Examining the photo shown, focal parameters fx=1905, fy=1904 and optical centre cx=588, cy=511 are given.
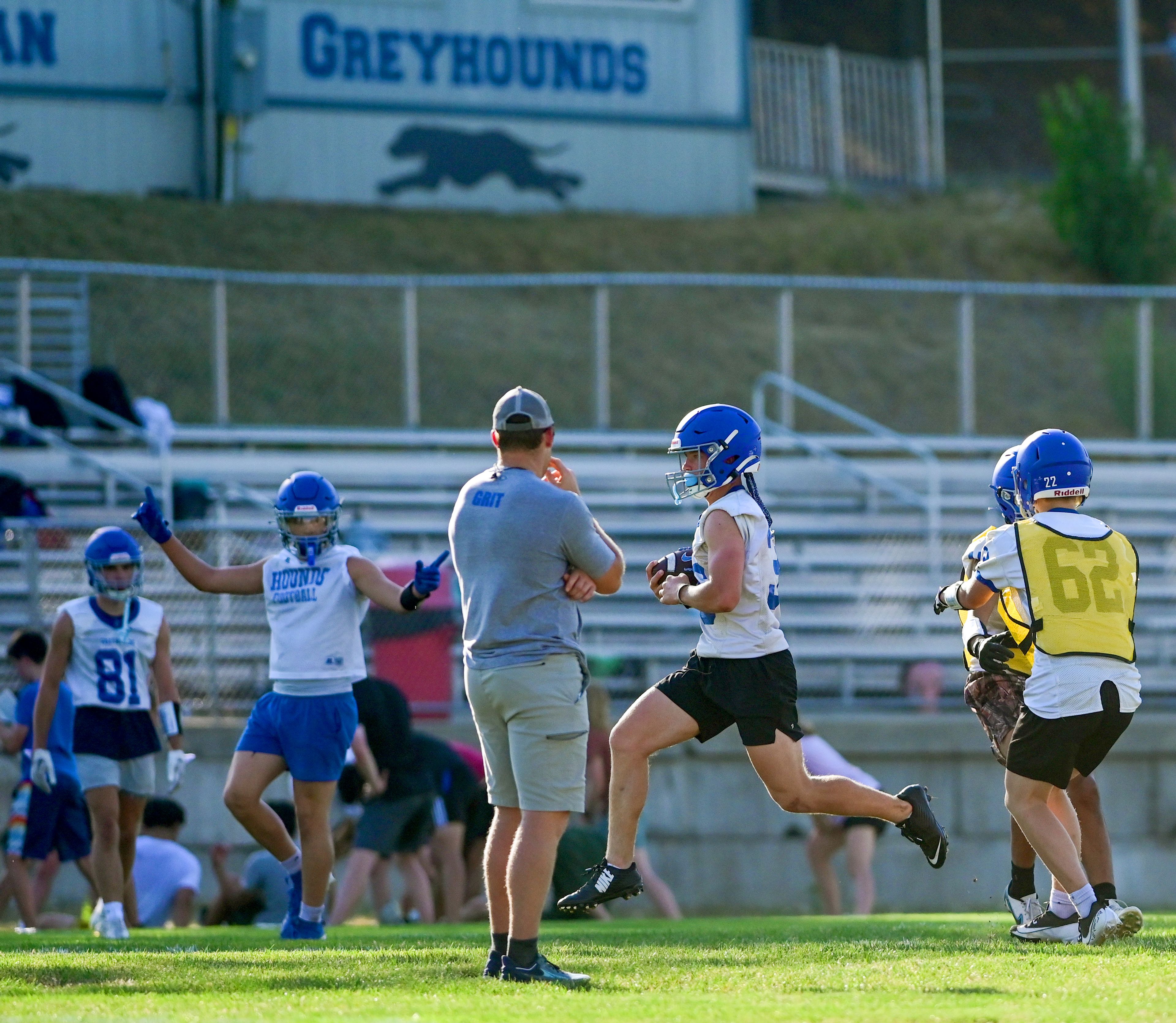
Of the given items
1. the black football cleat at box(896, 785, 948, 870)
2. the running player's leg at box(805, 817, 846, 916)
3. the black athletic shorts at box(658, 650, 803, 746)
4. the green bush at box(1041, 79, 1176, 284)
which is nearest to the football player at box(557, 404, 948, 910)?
the black athletic shorts at box(658, 650, 803, 746)

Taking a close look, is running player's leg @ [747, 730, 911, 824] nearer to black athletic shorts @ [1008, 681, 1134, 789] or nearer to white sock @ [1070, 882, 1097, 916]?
black athletic shorts @ [1008, 681, 1134, 789]

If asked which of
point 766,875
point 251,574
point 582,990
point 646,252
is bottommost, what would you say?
point 766,875

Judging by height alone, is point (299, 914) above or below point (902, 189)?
below

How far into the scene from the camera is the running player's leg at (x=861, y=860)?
37.3ft

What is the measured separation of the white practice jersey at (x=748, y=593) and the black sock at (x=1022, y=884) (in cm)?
139

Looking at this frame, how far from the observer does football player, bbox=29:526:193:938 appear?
8.86 m

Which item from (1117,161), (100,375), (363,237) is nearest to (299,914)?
(100,375)

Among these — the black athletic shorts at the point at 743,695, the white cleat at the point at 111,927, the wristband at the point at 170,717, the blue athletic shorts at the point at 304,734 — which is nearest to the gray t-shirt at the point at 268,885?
the wristband at the point at 170,717

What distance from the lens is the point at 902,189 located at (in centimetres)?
2859

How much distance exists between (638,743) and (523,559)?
1.05 metres

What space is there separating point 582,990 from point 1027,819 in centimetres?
171

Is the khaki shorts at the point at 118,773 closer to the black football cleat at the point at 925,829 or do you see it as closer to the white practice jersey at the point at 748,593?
the white practice jersey at the point at 748,593

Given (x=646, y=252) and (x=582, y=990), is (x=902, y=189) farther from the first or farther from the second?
(x=582, y=990)

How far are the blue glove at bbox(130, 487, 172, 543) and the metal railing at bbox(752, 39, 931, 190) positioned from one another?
19.6m
